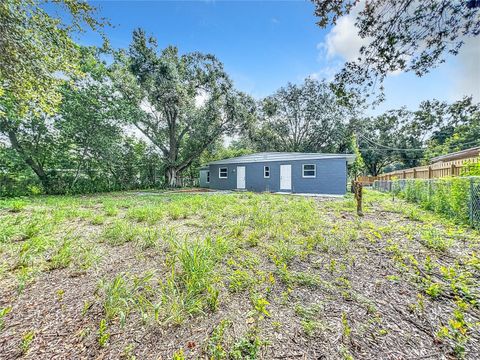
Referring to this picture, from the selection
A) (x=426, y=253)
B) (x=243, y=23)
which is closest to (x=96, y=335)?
(x=426, y=253)

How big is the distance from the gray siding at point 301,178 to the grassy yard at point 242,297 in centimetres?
846

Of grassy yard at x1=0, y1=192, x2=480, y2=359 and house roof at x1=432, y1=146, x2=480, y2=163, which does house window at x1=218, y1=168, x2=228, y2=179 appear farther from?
house roof at x1=432, y1=146, x2=480, y2=163

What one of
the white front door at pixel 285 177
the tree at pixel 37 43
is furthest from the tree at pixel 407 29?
the white front door at pixel 285 177

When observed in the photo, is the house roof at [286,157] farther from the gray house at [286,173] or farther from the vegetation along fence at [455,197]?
the vegetation along fence at [455,197]

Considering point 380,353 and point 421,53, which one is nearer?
point 380,353

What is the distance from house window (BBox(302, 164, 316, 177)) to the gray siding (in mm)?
178

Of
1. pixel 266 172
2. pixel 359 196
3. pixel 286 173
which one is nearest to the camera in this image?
pixel 359 196

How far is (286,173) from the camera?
13.1m

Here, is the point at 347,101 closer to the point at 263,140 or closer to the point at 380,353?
the point at 380,353

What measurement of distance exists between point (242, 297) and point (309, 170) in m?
11.4

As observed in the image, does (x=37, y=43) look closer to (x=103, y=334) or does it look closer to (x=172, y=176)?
(x=103, y=334)

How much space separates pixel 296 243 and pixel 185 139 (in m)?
16.4

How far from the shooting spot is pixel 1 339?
1.44 meters

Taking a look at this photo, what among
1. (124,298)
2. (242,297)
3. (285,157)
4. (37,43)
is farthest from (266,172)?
(124,298)
